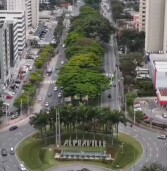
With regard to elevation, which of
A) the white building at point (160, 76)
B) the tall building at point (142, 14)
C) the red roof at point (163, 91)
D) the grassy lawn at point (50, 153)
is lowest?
the grassy lawn at point (50, 153)

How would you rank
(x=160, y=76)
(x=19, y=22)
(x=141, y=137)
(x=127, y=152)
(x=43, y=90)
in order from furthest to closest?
(x=19, y=22) < (x=43, y=90) < (x=160, y=76) < (x=141, y=137) < (x=127, y=152)

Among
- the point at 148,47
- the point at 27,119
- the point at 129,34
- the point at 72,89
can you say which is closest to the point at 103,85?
the point at 72,89

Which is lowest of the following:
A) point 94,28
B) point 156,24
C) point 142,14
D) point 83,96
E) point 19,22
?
point 83,96

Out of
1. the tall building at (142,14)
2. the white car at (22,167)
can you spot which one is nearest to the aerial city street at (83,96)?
the white car at (22,167)

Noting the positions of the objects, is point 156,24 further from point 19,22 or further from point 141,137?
point 141,137

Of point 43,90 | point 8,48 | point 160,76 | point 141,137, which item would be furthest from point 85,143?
point 8,48

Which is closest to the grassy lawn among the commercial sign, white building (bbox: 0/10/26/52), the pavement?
the commercial sign

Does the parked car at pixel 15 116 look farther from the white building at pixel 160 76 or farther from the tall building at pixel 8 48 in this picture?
the white building at pixel 160 76
